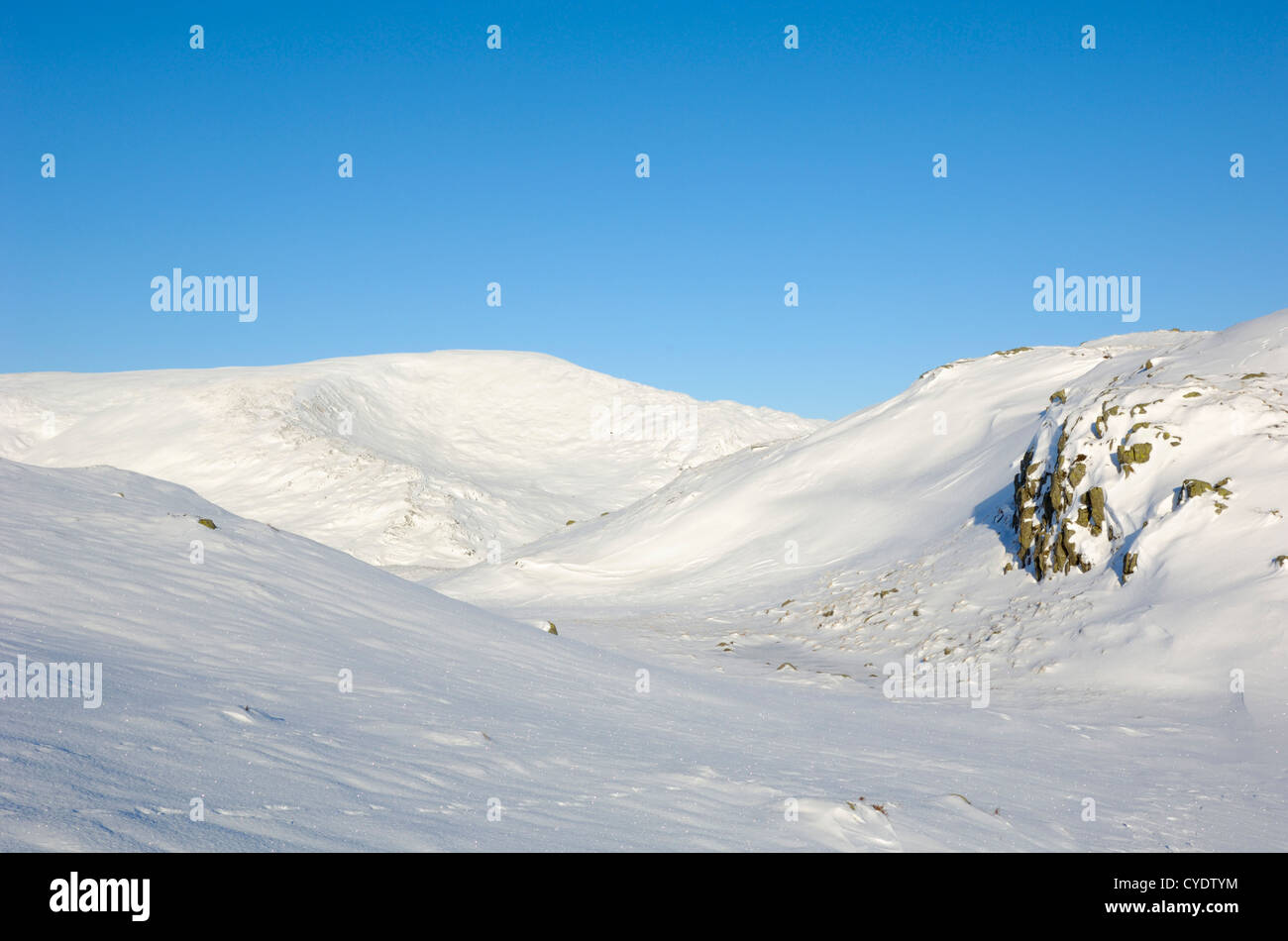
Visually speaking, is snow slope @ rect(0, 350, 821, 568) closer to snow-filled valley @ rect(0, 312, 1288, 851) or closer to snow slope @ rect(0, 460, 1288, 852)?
snow-filled valley @ rect(0, 312, 1288, 851)

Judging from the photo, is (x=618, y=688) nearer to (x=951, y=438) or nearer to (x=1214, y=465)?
(x=1214, y=465)

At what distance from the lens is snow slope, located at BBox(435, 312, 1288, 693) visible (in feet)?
61.3

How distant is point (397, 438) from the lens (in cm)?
7781

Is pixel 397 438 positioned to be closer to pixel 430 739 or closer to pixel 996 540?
pixel 996 540

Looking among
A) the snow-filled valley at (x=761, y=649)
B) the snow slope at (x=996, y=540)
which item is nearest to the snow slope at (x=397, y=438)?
the snow-filled valley at (x=761, y=649)

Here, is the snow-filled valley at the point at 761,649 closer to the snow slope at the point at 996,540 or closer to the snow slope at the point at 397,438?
the snow slope at the point at 996,540

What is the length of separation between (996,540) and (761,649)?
7727 mm

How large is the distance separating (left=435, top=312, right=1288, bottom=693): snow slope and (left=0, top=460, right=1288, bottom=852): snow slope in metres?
3.29

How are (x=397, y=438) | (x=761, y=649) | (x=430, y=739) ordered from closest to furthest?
1. (x=430, y=739)
2. (x=761, y=649)
3. (x=397, y=438)

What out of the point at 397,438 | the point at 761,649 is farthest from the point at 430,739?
the point at 397,438

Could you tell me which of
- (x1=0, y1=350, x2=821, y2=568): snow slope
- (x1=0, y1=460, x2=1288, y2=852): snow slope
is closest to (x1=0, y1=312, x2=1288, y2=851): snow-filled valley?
(x1=0, y1=460, x2=1288, y2=852): snow slope
